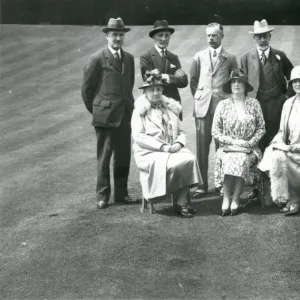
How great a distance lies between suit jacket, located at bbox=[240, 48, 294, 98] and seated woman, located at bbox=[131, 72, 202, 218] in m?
0.96

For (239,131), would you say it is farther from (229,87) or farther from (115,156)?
(115,156)

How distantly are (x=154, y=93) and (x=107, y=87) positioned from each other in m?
0.61

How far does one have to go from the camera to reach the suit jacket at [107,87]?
7309mm

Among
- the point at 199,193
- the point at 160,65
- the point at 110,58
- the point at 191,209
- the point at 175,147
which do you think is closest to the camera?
the point at 191,209

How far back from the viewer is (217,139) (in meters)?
7.28

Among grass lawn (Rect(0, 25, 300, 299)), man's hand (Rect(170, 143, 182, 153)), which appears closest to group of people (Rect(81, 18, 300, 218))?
man's hand (Rect(170, 143, 182, 153))

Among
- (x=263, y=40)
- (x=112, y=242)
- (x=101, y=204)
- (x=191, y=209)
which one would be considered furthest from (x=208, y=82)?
(x=112, y=242)

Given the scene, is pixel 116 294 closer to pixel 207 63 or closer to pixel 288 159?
pixel 288 159

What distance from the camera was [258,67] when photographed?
7402mm

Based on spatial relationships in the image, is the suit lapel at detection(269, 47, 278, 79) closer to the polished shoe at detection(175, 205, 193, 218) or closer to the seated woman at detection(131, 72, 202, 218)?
the seated woman at detection(131, 72, 202, 218)

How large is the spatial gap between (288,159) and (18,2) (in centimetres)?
338

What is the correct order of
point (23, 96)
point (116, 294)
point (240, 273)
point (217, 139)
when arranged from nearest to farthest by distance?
point (116, 294) → point (240, 273) → point (217, 139) → point (23, 96)

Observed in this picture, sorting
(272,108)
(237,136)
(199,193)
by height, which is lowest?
(199,193)

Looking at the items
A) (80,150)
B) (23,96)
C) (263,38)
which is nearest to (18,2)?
(263,38)
